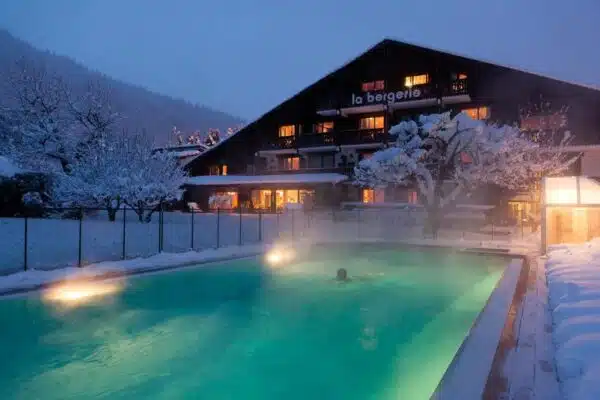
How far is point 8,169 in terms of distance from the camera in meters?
25.7

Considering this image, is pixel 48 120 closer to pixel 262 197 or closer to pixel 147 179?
pixel 147 179

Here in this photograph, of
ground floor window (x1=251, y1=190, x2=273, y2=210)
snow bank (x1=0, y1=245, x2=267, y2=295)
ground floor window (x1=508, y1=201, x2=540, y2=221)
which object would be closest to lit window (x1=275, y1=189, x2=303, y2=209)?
ground floor window (x1=251, y1=190, x2=273, y2=210)

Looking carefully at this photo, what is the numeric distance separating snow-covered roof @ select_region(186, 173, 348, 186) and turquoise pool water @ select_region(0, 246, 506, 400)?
19008mm

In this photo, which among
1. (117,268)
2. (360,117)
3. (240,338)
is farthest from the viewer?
(360,117)

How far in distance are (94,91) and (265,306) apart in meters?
27.9

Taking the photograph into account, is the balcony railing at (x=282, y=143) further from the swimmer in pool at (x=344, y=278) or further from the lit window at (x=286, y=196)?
the swimmer in pool at (x=344, y=278)

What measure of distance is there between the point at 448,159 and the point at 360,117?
14336 mm

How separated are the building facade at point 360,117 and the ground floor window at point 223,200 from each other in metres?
0.09

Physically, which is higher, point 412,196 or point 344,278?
point 412,196

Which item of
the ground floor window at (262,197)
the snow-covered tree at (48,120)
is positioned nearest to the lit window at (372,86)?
the ground floor window at (262,197)

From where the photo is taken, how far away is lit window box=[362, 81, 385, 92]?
36219mm

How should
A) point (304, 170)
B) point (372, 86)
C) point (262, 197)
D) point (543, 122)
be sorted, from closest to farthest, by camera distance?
point (543, 122)
point (372, 86)
point (304, 170)
point (262, 197)

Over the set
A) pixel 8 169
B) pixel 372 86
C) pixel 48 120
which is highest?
pixel 372 86

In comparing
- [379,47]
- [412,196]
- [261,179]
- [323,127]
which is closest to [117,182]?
[261,179]
